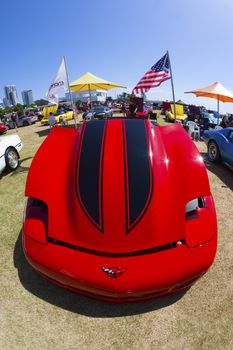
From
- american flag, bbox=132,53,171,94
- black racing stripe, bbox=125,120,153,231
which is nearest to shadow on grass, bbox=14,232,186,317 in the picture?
black racing stripe, bbox=125,120,153,231

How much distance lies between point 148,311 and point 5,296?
149cm

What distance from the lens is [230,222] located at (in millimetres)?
3664

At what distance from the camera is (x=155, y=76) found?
26.2ft

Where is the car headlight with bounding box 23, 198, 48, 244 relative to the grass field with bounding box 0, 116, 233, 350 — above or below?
above

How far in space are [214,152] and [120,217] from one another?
5311 millimetres

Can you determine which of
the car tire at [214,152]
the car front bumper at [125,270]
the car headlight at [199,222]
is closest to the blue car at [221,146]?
the car tire at [214,152]

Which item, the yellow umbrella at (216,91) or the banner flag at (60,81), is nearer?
the banner flag at (60,81)

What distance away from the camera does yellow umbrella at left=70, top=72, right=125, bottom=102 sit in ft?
39.1

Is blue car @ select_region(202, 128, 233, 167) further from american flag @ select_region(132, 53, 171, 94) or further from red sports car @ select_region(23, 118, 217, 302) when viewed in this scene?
red sports car @ select_region(23, 118, 217, 302)

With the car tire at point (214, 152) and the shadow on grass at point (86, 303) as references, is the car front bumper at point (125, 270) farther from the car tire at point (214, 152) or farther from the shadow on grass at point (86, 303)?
the car tire at point (214, 152)

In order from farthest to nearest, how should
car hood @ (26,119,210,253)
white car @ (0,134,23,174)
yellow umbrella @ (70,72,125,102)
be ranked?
yellow umbrella @ (70,72,125,102) < white car @ (0,134,23,174) < car hood @ (26,119,210,253)

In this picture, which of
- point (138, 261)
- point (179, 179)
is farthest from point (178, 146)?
point (138, 261)

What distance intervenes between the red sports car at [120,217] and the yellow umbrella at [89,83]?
985cm

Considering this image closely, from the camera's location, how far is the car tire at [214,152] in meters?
6.46
